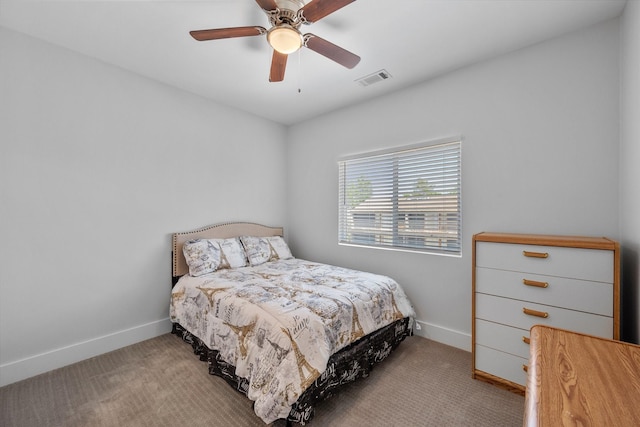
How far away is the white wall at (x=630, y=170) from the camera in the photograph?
4.88 feet

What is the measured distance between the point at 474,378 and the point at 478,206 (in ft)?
4.51

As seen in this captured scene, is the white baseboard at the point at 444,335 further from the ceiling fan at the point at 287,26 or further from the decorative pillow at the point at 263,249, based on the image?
the ceiling fan at the point at 287,26

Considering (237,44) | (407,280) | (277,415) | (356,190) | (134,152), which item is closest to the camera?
(277,415)

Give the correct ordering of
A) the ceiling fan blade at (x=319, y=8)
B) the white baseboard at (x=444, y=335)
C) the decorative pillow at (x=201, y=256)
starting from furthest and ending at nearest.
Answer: the decorative pillow at (x=201, y=256) < the white baseboard at (x=444, y=335) < the ceiling fan blade at (x=319, y=8)

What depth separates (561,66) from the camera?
6.50 ft

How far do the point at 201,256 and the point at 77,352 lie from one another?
1202 millimetres

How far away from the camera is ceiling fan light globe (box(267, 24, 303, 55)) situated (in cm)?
155

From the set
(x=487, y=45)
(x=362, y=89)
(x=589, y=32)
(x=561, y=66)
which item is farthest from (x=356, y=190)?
(x=589, y=32)

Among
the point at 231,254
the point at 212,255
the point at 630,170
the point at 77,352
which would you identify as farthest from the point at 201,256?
the point at 630,170

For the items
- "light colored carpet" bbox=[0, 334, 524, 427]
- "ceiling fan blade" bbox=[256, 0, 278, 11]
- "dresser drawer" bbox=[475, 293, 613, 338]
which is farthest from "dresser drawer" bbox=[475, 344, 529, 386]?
"ceiling fan blade" bbox=[256, 0, 278, 11]

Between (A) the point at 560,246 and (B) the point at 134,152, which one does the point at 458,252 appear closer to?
(A) the point at 560,246

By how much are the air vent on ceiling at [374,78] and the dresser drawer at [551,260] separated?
175 cm

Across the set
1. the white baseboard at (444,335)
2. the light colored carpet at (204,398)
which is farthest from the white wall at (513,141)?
the light colored carpet at (204,398)

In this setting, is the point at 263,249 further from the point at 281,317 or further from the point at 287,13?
the point at 287,13
